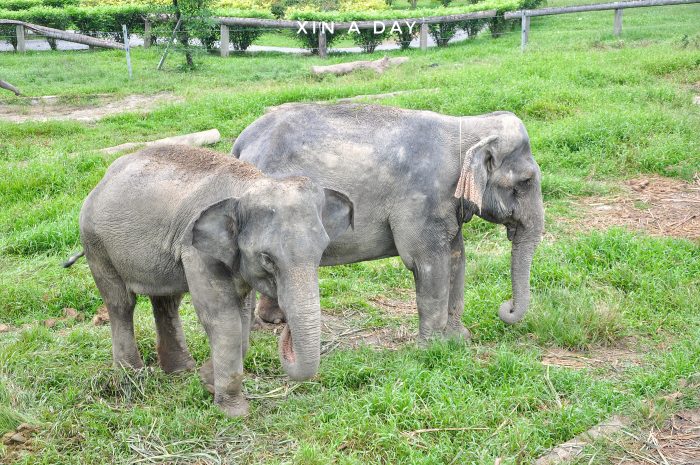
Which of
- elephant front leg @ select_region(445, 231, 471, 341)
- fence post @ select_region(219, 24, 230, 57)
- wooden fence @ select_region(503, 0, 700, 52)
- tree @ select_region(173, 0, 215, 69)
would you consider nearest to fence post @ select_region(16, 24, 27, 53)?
tree @ select_region(173, 0, 215, 69)

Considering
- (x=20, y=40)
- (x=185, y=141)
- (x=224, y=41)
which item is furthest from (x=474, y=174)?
(x=20, y=40)

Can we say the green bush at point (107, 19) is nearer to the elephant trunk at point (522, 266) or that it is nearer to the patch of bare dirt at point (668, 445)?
the elephant trunk at point (522, 266)

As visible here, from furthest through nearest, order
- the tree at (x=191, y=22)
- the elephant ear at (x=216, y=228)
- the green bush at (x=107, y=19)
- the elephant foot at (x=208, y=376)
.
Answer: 1. the green bush at (x=107, y=19)
2. the tree at (x=191, y=22)
3. the elephant foot at (x=208, y=376)
4. the elephant ear at (x=216, y=228)

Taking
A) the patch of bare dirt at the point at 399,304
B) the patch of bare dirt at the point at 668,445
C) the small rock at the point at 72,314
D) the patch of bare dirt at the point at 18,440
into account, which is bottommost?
the patch of bare dirt at the point at 399,304

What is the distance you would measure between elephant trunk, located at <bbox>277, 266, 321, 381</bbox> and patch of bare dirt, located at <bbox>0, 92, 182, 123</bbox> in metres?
9.29

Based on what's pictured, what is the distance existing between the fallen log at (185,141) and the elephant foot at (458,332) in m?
5.42

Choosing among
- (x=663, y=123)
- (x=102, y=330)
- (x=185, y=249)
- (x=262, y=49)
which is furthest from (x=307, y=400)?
(x=262, y=49)

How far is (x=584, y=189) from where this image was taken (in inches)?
339

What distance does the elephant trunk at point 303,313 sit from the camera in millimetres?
3906

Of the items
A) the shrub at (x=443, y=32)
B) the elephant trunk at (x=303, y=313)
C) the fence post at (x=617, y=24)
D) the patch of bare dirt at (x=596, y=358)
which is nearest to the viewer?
the elephant trunk at (x=303, y=313)

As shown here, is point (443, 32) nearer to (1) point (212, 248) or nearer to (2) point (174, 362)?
(2) point (174, 362)

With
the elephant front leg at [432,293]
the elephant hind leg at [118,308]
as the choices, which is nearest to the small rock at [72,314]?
the elephant hind leg at [118,308]

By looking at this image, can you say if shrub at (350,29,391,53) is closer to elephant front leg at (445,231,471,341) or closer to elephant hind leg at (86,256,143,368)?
elephant front leg at (445,231,471,341)

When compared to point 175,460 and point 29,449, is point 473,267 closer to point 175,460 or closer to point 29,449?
point 175,460
